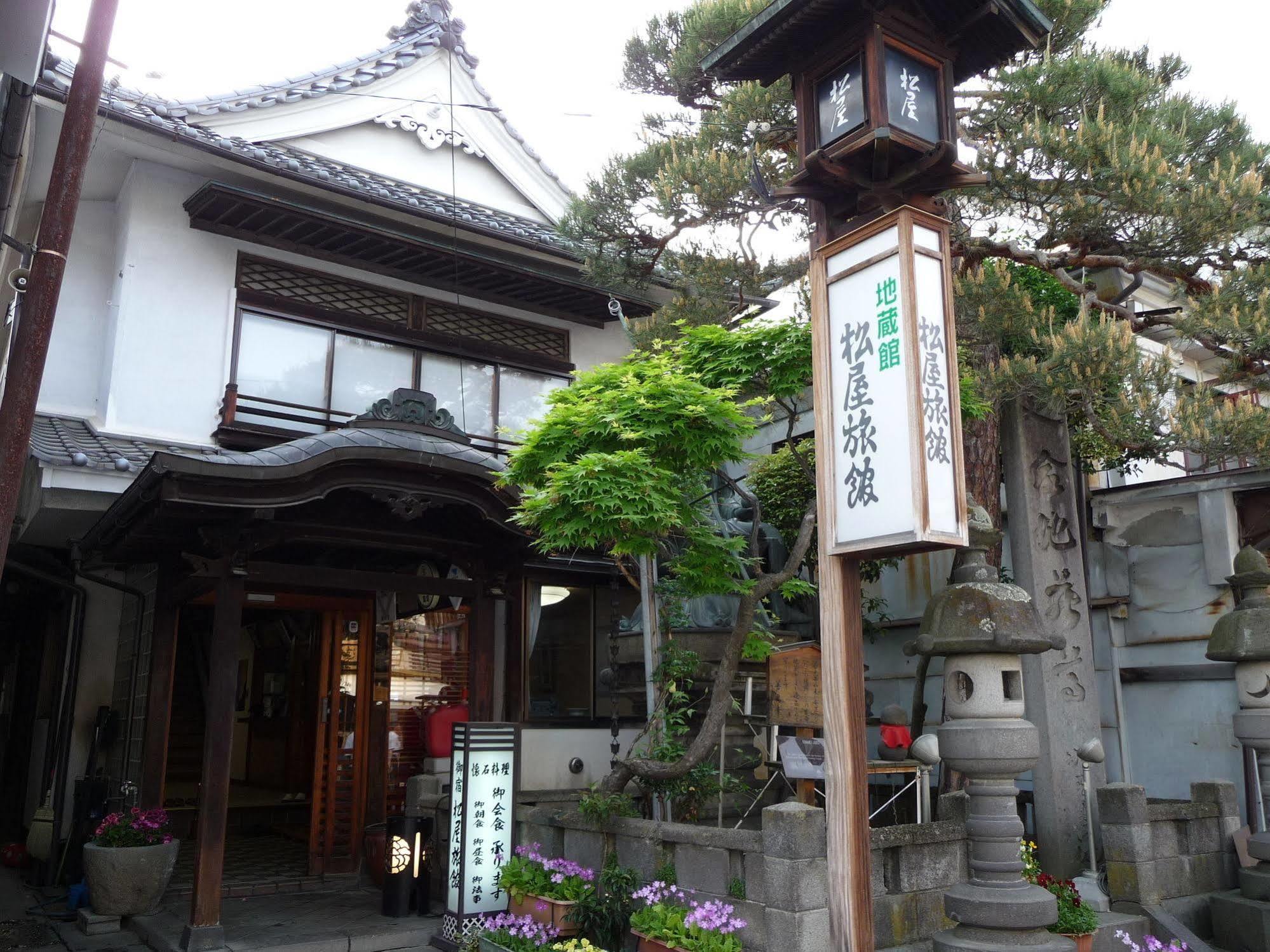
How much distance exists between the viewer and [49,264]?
6.18 m

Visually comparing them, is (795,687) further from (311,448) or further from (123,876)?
(123,876)

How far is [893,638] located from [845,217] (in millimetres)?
9959

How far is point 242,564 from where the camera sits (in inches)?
388

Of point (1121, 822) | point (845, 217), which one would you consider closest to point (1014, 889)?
point (1121, 822)

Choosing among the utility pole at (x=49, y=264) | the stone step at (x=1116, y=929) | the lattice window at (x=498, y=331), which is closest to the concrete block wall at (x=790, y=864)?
the stone step at (x=1116, y=929)

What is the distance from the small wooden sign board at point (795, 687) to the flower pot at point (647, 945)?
11.2ft

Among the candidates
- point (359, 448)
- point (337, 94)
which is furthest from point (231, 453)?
point (337, 94)

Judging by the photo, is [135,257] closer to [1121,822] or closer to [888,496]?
[888,496]

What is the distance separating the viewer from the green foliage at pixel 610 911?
8.09 meters

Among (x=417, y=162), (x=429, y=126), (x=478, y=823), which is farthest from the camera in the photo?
(x=429, y=126)

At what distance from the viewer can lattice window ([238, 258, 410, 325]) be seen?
12836 millimetres

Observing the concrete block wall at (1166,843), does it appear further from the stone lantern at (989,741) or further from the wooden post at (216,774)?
the wooden post at (216,774)

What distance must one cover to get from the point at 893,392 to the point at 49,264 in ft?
18.0

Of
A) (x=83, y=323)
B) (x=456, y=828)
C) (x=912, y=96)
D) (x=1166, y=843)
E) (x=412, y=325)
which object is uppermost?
(x=412, y=325)
